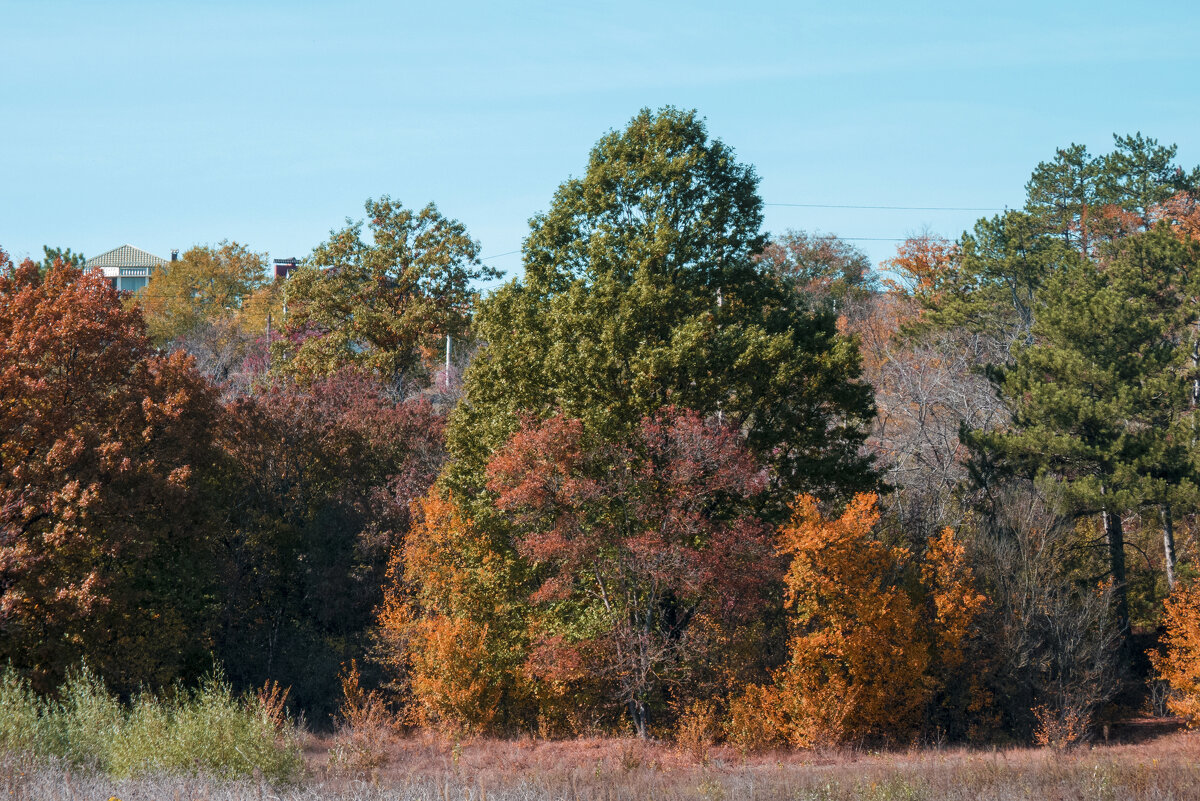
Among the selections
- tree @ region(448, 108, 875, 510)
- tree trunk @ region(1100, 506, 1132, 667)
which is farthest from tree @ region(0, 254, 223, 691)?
tree trunk @ region(1100, 506, 1132, 667)

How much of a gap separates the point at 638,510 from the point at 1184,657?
566 inches

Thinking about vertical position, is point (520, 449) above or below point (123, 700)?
above

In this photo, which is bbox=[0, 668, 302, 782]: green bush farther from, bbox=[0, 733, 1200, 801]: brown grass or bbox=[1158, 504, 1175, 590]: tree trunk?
bbox=[1158, 504, 1175, 590]: tree trunk

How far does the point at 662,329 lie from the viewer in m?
26.0

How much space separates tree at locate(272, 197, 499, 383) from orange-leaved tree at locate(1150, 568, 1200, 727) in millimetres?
27479

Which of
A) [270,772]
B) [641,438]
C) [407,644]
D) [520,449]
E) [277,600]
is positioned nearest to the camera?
[270,772]

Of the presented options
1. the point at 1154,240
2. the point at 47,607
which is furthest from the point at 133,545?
the point at 1154,240

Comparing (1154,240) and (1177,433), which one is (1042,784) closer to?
(1177,433)

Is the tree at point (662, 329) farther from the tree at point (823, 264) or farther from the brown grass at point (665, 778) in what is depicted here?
the tree at point (823, 264)

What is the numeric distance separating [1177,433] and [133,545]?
27.3 meters

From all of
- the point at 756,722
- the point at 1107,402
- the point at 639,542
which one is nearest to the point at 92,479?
the point at 639,542

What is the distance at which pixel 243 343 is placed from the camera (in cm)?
6481

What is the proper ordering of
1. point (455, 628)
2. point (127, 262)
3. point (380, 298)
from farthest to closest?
1. point (127, 262)
2. point (380, 298)
3. point (455, 628)

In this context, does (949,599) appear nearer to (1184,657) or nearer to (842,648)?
(842,648)
